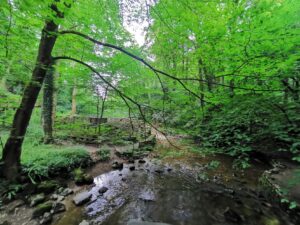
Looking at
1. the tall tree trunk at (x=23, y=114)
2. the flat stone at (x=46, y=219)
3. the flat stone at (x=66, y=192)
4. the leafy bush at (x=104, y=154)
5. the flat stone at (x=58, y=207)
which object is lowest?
the flat stone at (x=46, y=219)

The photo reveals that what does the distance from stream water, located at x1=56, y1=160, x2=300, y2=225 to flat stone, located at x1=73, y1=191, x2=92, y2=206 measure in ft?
0.38

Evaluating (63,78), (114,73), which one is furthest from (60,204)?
(114,73)

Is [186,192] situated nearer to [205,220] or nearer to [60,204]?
[205,220]

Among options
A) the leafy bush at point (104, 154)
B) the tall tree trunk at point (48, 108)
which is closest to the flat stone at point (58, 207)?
the leafy bush at point (104, 154)

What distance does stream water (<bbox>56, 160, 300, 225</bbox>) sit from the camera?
3156mm

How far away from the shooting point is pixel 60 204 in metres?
3.45

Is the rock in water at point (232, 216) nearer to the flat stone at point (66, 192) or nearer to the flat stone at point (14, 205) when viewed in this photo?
the flat stone at point (66, 192)

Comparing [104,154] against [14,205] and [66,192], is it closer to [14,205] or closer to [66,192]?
[66,192]

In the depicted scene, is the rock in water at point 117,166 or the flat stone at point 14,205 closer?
the flat stone at point 14,205

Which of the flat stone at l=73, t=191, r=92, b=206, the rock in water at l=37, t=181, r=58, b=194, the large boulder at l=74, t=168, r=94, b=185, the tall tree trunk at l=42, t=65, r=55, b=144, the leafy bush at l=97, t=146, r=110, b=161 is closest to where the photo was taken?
the flat stone at l=73, t=191, r=92, b=206

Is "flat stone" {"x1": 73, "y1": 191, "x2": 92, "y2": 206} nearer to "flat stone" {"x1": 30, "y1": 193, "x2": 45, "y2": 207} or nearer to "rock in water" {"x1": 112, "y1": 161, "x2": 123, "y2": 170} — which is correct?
"flat stone" {"x1": 30, "y1": 193, "x2": 45, "y2": 207}

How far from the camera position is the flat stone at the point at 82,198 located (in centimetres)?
356

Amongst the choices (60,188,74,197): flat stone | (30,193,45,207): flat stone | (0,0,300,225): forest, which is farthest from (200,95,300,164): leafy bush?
(30,193,45,207): flat stone

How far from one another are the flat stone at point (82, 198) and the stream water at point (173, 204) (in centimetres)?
12
